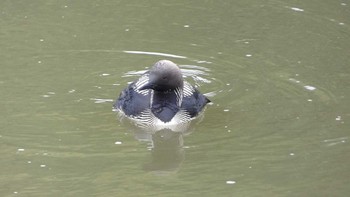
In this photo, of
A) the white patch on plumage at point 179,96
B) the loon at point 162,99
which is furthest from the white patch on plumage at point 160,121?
the white patch on plumage at point 179,96

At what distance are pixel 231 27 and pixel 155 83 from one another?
168 inches

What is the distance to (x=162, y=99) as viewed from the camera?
1300cm

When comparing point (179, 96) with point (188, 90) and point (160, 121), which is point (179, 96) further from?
point (160, 121)

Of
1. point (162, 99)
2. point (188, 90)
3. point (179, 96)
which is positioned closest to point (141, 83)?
point (162, 99)

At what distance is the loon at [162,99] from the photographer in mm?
12750

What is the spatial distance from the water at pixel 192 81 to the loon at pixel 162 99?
25cm

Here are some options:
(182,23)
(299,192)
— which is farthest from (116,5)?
(299,192)

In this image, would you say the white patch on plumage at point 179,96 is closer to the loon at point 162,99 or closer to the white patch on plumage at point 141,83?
the loon at point 162,99

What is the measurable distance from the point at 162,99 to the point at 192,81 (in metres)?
1.42

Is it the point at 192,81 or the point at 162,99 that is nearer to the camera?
the point at 162,99

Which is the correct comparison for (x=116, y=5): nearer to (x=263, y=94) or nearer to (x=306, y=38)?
(x=306, y=38)

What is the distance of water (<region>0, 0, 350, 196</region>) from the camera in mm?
10711

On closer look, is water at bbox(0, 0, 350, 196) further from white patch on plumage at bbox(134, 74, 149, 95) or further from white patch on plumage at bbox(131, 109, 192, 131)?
white patch on plumage at bbox(134, 74, 149, 95)

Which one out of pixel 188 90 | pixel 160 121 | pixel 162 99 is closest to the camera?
pixel 160 121
